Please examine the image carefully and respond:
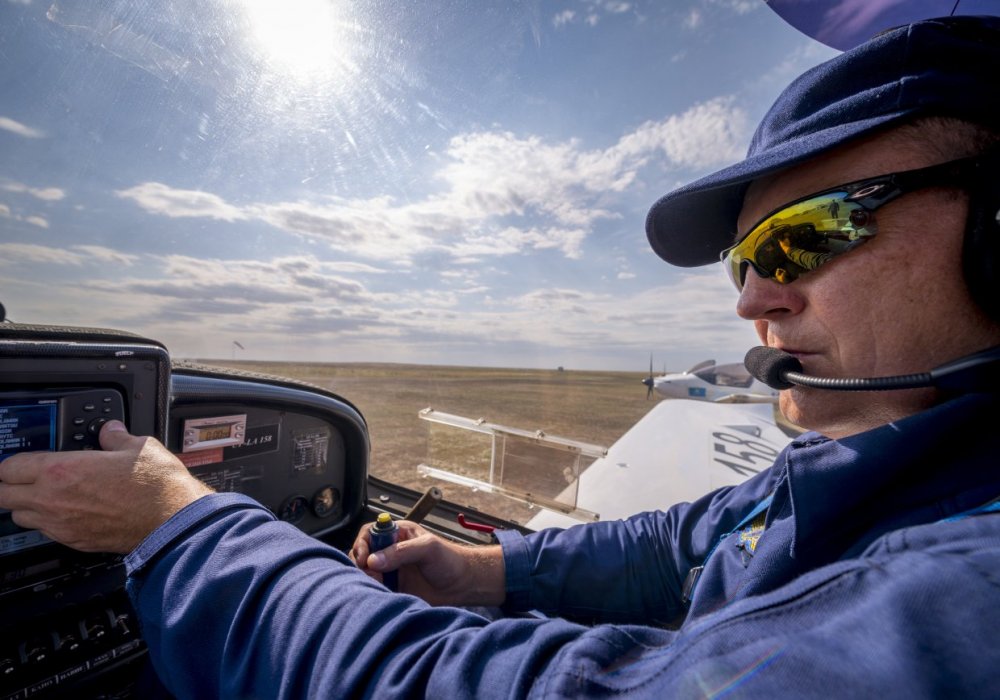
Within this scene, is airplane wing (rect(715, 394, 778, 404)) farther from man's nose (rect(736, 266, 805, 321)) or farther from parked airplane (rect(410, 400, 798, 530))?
man's nose (rect(736, 266, 805, 321))

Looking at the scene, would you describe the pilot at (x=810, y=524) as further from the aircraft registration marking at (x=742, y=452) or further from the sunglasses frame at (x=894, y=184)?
the aircraft registration marking at (x=742, y=452)

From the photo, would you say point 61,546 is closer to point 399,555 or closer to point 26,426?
point 26,426

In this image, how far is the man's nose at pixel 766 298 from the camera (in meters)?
0.94

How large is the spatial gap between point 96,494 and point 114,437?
0.71 ft

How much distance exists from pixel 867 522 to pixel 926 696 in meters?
0.48

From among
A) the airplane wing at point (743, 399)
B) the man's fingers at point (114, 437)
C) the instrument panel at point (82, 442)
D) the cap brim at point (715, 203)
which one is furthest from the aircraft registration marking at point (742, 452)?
the airplane wing at point (743, 399)

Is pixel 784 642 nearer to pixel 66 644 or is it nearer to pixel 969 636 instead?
pixel 969 636

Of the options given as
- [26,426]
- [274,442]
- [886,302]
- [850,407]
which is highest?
[886,302]

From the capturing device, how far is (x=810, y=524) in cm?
72

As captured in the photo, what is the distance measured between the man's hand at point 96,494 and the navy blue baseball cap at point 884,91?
1330 millimetres

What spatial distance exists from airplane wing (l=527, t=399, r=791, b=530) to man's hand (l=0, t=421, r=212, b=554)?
6.31 ft

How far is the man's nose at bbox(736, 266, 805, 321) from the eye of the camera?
0.94 m

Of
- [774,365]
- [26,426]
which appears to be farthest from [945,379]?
[26,426]

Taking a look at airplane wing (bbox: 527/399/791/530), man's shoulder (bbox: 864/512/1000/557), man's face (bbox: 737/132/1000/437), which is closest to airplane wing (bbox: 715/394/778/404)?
airplane wing (bbox: 527/399/791/530)
